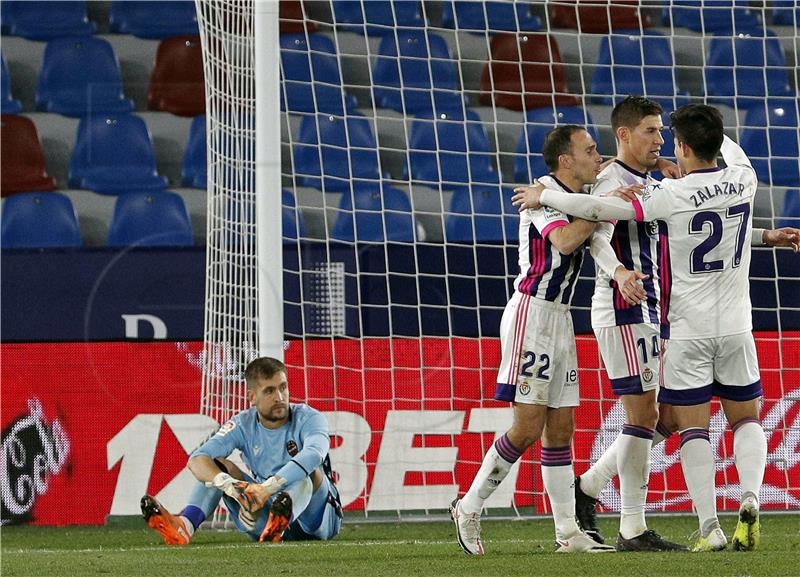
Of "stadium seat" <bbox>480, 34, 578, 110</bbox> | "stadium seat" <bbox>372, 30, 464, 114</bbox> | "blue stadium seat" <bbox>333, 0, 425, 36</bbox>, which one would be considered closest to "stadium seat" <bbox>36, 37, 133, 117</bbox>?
A: "blue stadium seat" <bbox>333, 0, 425, 36</bbox>

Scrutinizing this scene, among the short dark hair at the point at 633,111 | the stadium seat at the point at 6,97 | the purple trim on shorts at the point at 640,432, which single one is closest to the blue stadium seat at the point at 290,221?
the stadium seat at the point at 6,97

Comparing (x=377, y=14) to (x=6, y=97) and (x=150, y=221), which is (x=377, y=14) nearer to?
(x=150, y=221)

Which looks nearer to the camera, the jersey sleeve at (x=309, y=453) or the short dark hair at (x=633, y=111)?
the short dark hair at (x=633, y=111)

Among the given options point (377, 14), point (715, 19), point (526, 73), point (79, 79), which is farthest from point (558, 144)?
point (79, 79)

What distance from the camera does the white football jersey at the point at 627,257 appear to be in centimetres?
503

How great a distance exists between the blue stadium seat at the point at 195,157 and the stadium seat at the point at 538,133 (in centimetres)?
252

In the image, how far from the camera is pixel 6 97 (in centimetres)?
1071

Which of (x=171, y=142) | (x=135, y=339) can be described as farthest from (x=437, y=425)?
(x=171, y=142)

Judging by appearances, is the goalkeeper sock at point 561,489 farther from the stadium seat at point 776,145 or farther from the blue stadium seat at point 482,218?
the stadium seat at point 776,145

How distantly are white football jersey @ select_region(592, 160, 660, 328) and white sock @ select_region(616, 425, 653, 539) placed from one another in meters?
0.43

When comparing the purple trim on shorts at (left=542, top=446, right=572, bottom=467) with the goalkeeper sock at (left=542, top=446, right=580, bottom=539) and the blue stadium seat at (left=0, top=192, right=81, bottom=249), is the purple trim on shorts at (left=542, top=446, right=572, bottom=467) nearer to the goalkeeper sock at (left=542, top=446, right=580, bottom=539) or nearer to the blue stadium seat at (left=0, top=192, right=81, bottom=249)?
the goalkeeper sock at (left=542, top=446, right=580, bottom=539)

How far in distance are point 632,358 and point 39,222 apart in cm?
600

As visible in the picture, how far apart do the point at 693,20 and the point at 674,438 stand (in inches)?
202

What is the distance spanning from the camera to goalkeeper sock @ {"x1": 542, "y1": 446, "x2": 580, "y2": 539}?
4.93 meters
